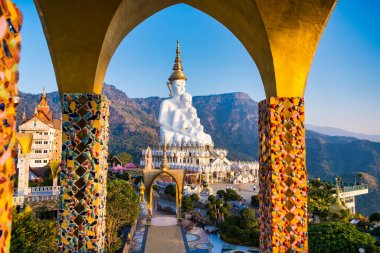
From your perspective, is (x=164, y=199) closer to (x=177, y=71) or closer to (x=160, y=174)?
(x=160, y=174)

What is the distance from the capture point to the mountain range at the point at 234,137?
58.9 meters

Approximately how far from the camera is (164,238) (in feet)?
32.0

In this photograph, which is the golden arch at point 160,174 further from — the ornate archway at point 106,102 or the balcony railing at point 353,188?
the balcony railing at point 353,188

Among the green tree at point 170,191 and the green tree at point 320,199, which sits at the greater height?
the green tree at point 320,199

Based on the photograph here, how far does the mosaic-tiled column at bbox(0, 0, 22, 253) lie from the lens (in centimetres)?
129

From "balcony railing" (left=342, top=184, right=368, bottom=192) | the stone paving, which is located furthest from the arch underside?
"balcony railing" (left=342, top=184, right=368, bottom=192)

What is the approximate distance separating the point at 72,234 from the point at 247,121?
97219mm

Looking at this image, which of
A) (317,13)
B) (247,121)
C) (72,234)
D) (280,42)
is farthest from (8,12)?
(247,121)

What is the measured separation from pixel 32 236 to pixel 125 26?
7.78 meters

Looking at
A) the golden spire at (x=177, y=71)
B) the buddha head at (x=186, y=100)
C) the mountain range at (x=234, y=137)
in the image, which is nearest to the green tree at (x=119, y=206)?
the buddha head at (x=186, y=100)

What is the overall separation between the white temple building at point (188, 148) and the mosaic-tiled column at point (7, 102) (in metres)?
22.0

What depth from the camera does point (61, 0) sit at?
104 inches

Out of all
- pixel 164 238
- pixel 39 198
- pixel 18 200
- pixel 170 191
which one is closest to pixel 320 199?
pixel 164 238

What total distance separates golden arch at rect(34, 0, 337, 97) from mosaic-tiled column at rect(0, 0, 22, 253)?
1.44 m
